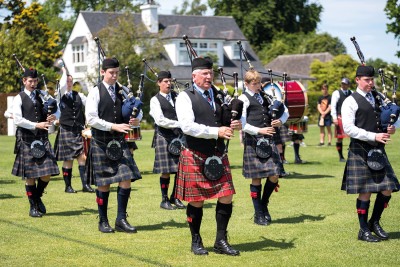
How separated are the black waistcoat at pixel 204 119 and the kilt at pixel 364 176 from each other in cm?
140

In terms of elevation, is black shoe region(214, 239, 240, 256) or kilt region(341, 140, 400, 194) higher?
kilt region(341, 140, 400, 194)

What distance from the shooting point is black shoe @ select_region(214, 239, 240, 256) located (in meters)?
6.92

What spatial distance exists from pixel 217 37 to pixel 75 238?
45075 millimetres

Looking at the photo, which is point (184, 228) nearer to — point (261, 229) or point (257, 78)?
point (261, 229)

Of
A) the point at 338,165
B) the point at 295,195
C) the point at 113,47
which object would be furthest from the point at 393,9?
the point at 295,195

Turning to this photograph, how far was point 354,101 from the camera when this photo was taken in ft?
24.5

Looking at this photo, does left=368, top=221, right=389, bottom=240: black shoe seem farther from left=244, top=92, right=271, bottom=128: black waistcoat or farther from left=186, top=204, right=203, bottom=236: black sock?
left=186, top=204, right=203, bottom=236: black sock

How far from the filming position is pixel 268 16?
64375 mm

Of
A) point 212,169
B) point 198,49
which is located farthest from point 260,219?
point 198,49

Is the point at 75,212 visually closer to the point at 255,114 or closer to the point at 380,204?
the point at 255,114

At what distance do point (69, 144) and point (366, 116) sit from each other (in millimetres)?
5890

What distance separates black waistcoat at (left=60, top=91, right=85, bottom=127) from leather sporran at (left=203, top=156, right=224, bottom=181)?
5.55 m

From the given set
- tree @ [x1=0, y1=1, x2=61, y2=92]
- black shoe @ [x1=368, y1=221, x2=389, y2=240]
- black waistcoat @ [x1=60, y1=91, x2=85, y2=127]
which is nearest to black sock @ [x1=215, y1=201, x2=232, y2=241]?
black shoe @ [x1=368, y1=221, x2=389, y2=240]

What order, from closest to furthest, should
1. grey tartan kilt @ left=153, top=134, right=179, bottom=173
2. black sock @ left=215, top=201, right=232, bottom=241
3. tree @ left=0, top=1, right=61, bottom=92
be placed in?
black sock @ left=215, top=201, right=232, bottom=241
grey tartan kilt @ left=153, top=134, right=179, bottom=173
tree @ left=0, top=1, right=61, bottom=92
